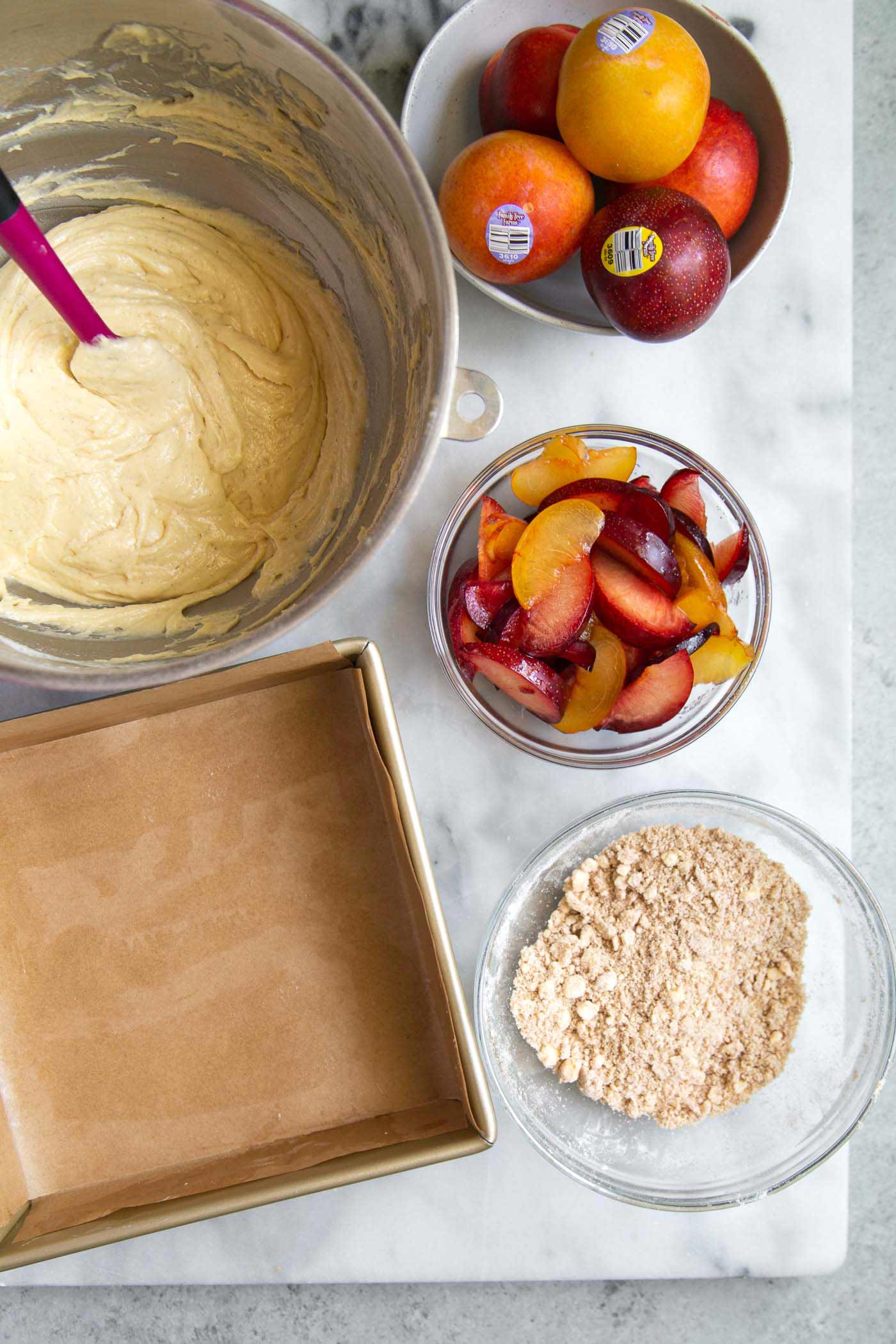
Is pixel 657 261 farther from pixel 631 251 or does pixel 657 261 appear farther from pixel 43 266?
pixel 43 266

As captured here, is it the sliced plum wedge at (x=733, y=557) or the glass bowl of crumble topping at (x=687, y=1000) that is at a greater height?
the sliced plum wedge at (x=733, y=557)

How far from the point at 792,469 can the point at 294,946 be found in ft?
2.18

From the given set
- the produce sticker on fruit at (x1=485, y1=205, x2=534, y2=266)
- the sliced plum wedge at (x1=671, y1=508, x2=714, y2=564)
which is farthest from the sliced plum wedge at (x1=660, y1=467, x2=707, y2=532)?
the produce sticker on fruit at (x1=485, y1=205, x2=534, y2=266)

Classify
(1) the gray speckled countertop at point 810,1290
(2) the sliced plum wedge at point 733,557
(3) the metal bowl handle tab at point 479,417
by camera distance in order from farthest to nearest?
(1) the gray speckled countertop at point 810,1290 → (2) the sliced plum wedge at point 733,557 → (3) the metal bowl handle tab at point 479,417

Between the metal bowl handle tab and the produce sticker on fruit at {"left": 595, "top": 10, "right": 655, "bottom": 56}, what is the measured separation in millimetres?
266

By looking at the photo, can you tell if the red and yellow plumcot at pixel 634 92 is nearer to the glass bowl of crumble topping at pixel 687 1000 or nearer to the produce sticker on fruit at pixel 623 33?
the produce sticker on fruit at pixel 623 33

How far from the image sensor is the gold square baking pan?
884 mm

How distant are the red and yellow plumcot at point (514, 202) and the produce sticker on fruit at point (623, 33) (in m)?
0.08

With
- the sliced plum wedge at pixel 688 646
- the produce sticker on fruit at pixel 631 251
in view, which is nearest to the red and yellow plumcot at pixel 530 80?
the produce sticker on fruit at pixel 631 251

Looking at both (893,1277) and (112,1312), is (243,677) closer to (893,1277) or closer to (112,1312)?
(112,1312)

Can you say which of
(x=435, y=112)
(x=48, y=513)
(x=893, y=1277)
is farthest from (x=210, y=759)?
(x=893, y=1277)

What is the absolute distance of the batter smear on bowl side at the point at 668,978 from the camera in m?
0.90

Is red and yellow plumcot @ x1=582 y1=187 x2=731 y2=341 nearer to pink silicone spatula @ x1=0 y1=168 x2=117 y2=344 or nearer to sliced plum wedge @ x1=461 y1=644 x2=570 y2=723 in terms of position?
sliced plum wedge @ x1=461 y1=644 x2=570 y2=723

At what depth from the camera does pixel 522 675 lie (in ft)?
2.64
